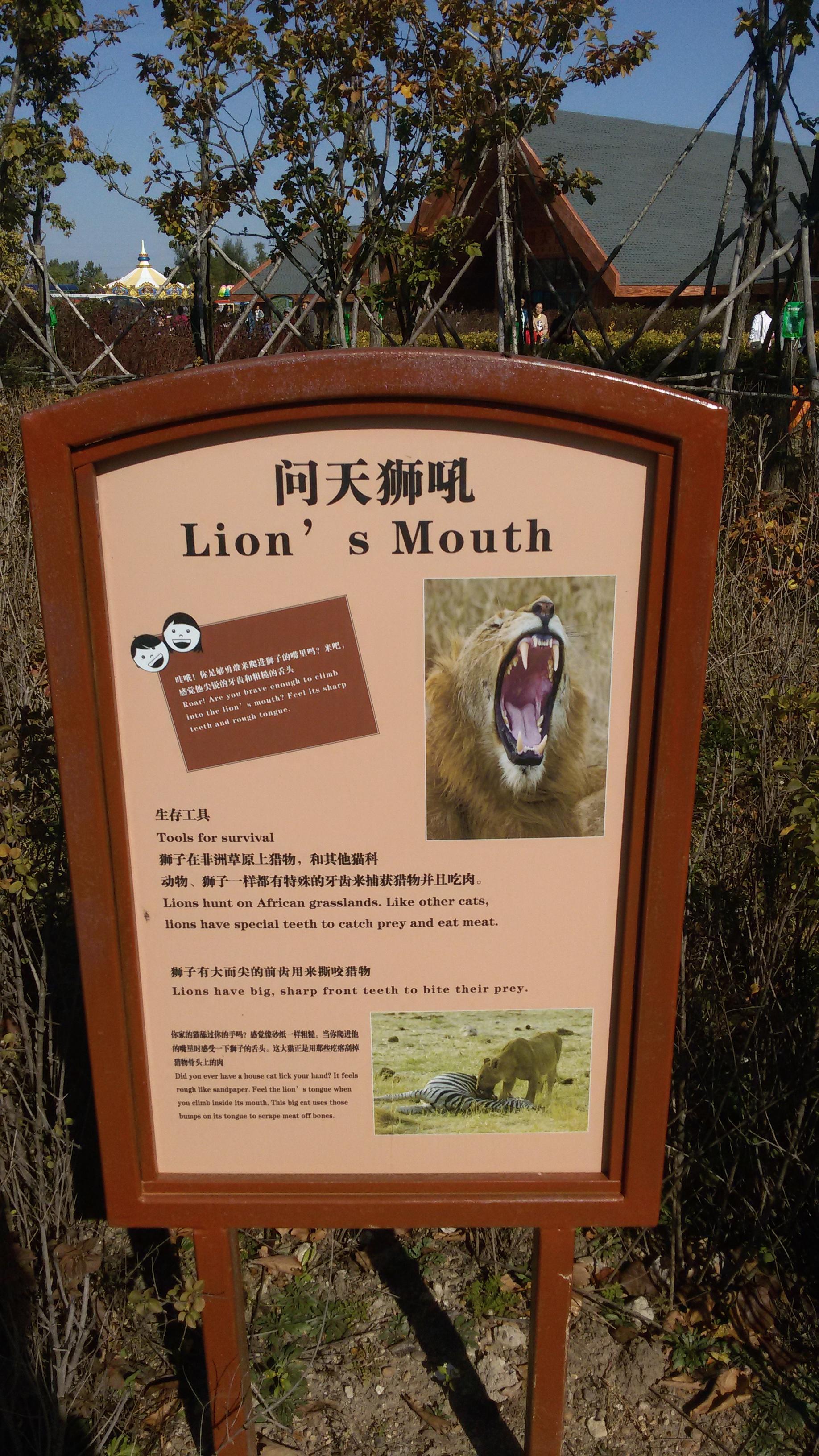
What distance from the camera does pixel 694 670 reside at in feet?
5.07

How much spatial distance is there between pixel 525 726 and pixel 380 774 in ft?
0.83

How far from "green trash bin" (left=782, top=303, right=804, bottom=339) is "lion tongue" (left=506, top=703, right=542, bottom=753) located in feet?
18.4

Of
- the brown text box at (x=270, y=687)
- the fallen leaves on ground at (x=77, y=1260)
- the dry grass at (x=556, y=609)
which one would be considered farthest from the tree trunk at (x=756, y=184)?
the fallen leaves on ground at (x=77, y=1260)

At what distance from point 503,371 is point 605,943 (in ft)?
3.21

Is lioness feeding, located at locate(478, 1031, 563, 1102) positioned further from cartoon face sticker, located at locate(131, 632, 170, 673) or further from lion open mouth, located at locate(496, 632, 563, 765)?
cartoon face sticker, located at locate(131, 632, 170, 673)

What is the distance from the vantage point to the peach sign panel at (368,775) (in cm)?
151

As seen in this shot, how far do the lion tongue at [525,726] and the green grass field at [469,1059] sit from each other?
1.67 feet

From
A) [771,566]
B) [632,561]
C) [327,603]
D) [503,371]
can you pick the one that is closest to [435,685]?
[327,603]

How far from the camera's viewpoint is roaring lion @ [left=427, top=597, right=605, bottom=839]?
1.55m

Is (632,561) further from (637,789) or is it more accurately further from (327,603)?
(327,603)

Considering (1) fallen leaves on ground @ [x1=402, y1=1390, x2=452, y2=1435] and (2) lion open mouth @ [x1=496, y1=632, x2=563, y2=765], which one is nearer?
(2) lion open mouth @ [x1=496, y1=632, x2=563, y2=765]

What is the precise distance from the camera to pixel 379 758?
1.61 m

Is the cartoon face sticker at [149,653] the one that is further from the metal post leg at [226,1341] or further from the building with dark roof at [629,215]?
the building with dark roof at [629,215]

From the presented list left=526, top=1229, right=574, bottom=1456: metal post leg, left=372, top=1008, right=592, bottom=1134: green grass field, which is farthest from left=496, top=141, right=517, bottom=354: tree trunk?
left=526, top=1229, right=574, bottom=1456: metal post leg
